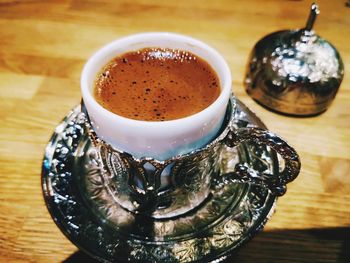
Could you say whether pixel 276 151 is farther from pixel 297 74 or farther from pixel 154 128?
pixel 297 74

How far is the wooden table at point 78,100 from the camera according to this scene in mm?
686

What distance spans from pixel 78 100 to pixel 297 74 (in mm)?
588

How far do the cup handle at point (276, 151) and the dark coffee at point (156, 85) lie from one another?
3.8 inches

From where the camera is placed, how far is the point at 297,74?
93 cm

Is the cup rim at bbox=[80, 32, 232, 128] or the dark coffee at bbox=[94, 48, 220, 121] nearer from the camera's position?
the cup rim at bbox=[80, 32, 232, 128]

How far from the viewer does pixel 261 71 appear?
0.97 meters

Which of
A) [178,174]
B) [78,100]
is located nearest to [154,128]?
[178,174]

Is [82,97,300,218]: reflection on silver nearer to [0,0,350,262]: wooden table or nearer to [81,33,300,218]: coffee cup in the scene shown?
[81,33,300,218]: coffee cup

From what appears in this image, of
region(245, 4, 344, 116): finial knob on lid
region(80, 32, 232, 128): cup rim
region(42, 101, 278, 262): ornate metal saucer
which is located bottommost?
region(42, 101, 278, 262): ornate metal saucer

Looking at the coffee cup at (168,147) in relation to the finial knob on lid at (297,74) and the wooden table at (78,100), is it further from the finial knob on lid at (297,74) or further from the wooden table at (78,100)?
the finial knob on lid at (297,74)

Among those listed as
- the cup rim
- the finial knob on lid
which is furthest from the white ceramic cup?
the finial knob on lid

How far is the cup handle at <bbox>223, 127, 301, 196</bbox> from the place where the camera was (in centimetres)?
59

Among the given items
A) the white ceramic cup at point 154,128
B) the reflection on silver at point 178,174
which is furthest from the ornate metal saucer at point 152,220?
the white ceramic cup at point 154,128

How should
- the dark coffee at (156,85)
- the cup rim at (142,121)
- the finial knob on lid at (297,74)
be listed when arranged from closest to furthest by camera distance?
the cup rim at (142,121) → the dark coffee at (156,85) → the finial knob on lid at (297,74)
